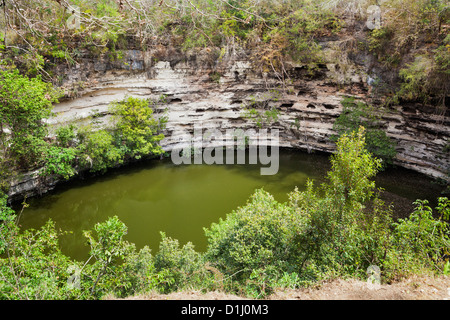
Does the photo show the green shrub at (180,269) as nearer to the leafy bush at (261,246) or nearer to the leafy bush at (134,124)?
the leafy bush at (261,246)

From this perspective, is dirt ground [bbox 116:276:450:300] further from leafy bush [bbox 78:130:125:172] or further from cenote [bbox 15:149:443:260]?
leafy bush [bbox 78:130:125:172]

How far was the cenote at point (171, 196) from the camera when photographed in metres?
9.34

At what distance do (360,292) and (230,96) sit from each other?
1393cm

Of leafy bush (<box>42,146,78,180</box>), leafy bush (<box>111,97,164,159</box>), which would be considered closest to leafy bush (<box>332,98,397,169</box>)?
leafy bush (<box>111,97,164,159</box>)

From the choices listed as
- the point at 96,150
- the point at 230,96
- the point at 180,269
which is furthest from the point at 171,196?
the point at 230,96

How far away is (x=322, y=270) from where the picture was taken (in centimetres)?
491

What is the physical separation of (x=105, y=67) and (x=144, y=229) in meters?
9.08

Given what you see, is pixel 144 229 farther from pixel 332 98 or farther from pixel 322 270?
pixel 332 98

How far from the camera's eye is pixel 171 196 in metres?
11.7

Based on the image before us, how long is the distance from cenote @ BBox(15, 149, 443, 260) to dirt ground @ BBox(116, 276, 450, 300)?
4.47 meters

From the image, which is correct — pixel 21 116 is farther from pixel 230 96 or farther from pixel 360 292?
pixel 360 292

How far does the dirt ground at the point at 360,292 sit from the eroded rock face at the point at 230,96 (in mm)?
9760

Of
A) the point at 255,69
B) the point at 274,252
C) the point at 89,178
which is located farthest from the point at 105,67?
the point at 274,252

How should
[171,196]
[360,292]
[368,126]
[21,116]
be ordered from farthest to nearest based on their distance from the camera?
[368,126] < [171,196] < [21,116] < [360,292]
